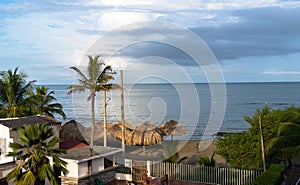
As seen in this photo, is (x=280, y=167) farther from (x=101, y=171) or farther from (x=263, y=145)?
(x=101, y=171)

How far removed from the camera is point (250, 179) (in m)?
14.8

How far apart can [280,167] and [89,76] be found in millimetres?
11411

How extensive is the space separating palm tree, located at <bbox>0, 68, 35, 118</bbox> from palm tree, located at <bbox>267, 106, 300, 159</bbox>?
15369 mm

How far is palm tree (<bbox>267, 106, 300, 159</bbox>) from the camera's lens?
15.2 m

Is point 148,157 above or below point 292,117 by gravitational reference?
below

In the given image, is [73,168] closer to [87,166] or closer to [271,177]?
[87,166]

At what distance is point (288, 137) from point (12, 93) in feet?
54.7

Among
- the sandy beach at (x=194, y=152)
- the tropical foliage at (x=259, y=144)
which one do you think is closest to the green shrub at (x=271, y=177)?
the tropical foliage at (x=259, y=144)

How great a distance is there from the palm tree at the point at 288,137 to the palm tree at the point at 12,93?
50.4 feet

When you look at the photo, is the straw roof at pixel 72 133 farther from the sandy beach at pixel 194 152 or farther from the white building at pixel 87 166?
the white building at pixel 87 166

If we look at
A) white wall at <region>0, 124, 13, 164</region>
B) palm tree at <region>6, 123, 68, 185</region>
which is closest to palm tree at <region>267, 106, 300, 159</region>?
palm tree at <region>6, 123, 68, 185</region>

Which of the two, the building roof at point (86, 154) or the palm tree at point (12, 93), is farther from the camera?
the palm tree at point (12, 93)

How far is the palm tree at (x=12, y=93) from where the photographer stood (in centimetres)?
2172

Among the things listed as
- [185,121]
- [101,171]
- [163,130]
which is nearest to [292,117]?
[101,171]
